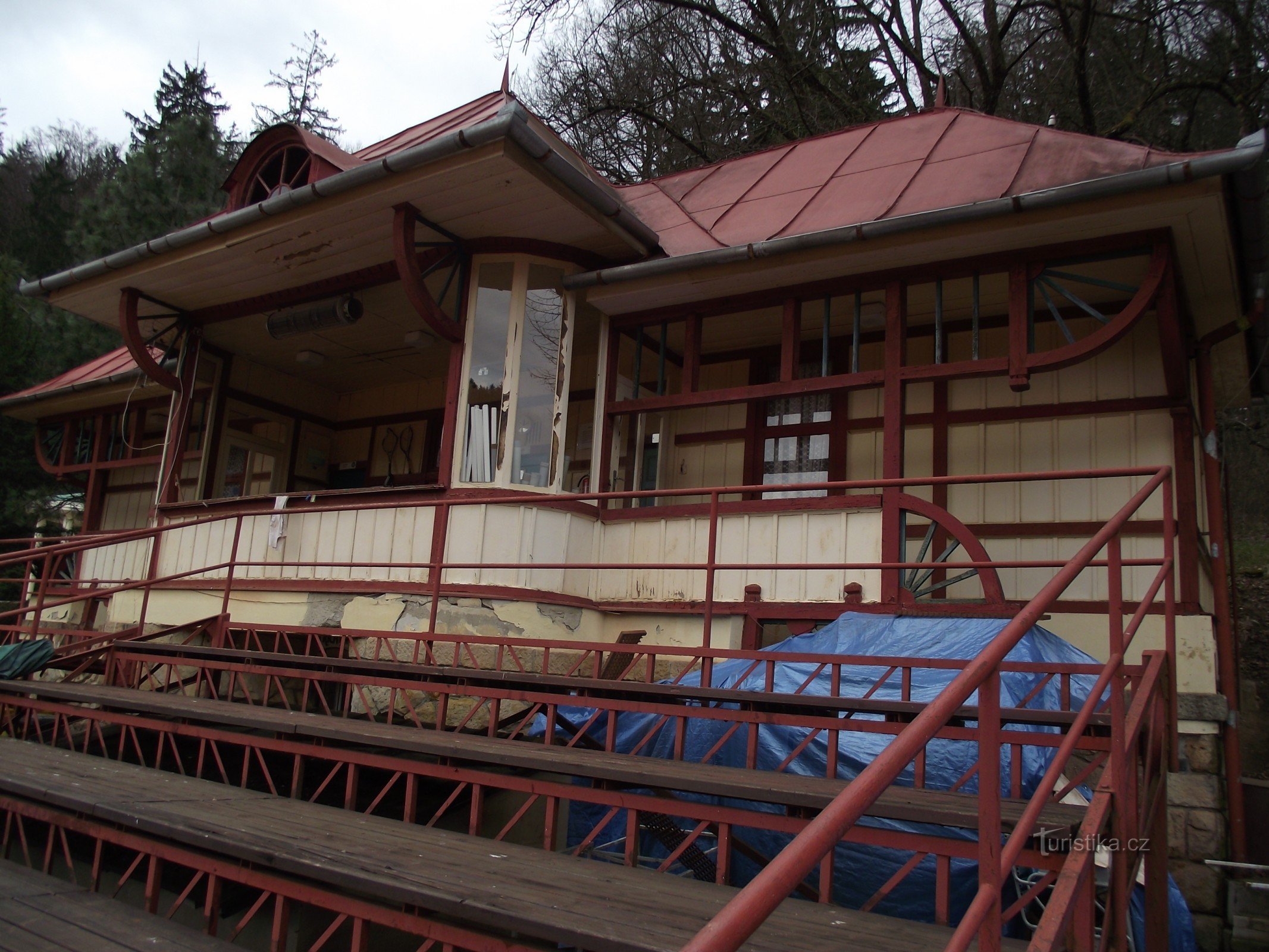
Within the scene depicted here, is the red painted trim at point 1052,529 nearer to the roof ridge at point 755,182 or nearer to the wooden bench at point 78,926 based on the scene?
the roof ridge at point 755,182

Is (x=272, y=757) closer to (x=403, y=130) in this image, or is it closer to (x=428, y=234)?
(x=428, y=234)

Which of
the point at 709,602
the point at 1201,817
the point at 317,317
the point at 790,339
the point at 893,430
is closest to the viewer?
the point at 709,602

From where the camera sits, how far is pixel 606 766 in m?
3.86

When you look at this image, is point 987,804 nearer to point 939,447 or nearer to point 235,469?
point 939,447

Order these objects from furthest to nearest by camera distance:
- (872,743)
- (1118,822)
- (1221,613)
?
(1221,613) → (872,743) → (1118,822)

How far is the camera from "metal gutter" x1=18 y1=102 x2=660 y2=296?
6.70 metres

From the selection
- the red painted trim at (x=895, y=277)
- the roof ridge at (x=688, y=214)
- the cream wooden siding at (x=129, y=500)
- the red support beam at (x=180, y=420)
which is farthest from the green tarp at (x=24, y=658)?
the roof ridge at (x=688, y=214)

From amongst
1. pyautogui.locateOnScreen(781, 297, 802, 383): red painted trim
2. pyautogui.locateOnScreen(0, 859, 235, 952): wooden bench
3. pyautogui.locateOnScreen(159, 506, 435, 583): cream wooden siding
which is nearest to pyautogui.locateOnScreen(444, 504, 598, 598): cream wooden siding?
pyautogui.locateOnScreen(159, 506, 435, 583): cream wooden siding

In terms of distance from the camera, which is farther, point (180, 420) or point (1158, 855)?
point (180, 420)

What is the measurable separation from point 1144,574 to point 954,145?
4.09 meters

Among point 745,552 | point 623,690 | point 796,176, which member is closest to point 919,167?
point 796,176

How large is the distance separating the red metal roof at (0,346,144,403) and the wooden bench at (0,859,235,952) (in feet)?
36.9

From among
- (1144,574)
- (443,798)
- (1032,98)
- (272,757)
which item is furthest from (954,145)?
(1032,98)

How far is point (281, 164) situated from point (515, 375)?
3685 millimetres
